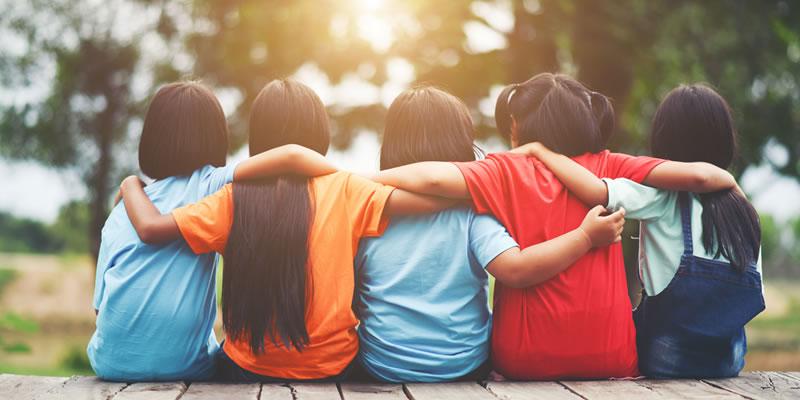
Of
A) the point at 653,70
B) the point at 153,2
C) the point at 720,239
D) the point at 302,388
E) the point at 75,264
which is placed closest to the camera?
the point at 302,388

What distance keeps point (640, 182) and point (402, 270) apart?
93cm

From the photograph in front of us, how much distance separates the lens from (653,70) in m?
8.02

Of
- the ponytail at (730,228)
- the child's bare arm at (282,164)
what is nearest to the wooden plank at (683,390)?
the ponytail at (730,228)

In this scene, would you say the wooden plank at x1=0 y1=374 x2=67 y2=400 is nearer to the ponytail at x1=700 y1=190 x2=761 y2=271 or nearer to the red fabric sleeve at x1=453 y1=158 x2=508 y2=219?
the red fabric sleeve at x1=453 y1=158 x2=508 y2=219

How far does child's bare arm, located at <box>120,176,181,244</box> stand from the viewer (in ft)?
9.02

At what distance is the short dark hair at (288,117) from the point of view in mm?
2920

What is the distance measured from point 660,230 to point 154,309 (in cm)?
187

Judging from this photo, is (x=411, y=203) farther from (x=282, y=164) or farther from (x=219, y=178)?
(x=219, y=178)

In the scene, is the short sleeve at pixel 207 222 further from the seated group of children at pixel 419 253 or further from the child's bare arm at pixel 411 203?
the child's bare arm at pixel 411 203

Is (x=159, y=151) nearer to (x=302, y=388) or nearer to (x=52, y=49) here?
(x=302, y=388)

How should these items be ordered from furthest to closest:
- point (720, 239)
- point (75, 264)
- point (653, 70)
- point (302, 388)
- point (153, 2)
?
1. point (75, 264)
2. point (153, 2)
3. point (653, 70)
4. point (720, 239)
5. point (302, 388)

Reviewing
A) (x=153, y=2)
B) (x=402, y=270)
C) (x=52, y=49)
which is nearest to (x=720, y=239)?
(x=402, y=270)

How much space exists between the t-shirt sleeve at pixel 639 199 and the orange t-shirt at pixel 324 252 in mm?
801

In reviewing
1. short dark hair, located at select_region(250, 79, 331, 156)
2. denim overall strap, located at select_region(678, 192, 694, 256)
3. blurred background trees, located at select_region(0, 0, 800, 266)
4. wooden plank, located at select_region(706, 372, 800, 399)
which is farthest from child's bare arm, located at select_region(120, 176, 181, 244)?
blurred background trees, located at select_region(0, 0, 800, 266)
